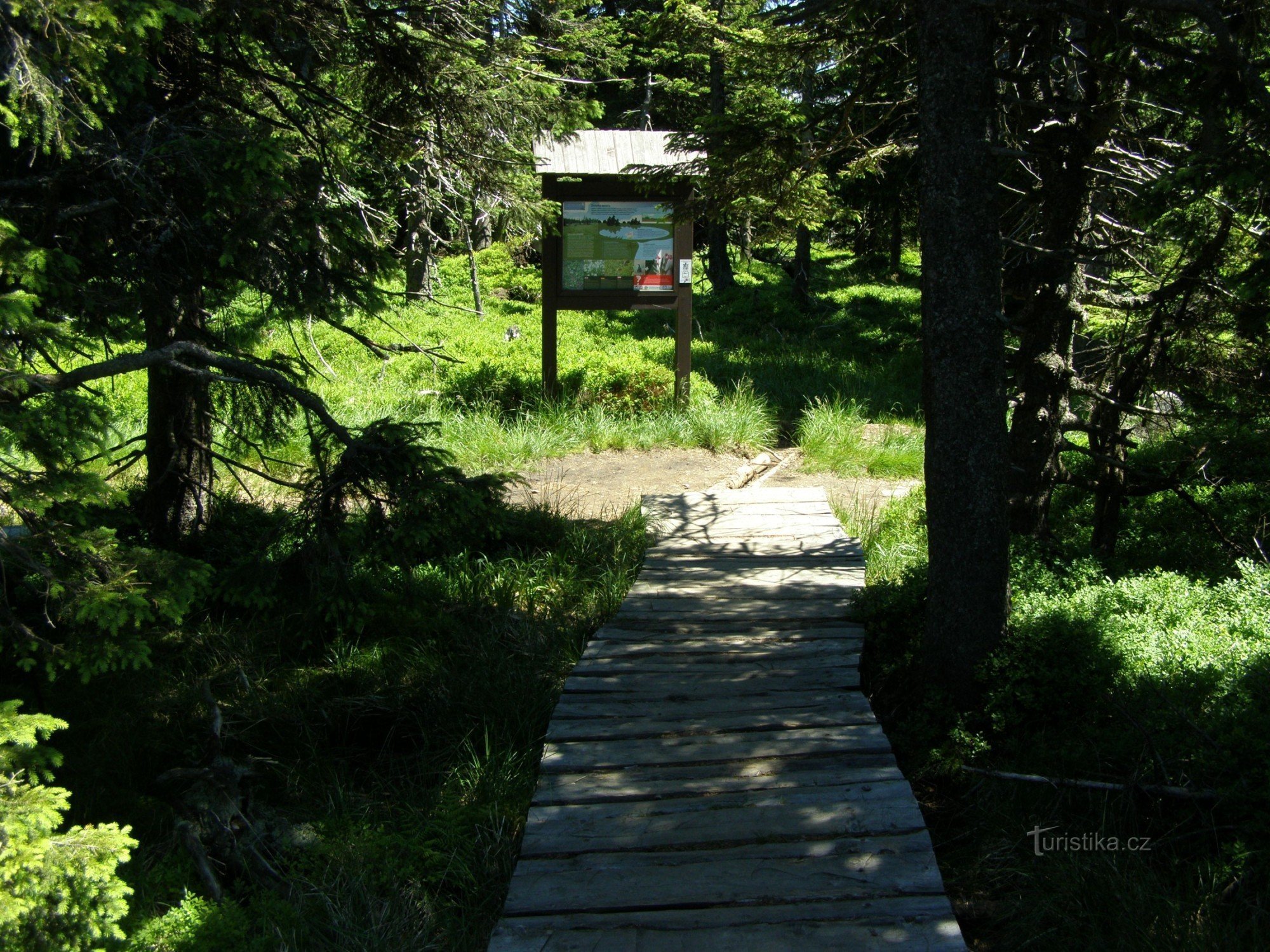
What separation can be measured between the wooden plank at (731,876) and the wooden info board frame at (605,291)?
9.08 meters

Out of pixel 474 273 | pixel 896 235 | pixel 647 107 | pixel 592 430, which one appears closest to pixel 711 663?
pixel 592 430

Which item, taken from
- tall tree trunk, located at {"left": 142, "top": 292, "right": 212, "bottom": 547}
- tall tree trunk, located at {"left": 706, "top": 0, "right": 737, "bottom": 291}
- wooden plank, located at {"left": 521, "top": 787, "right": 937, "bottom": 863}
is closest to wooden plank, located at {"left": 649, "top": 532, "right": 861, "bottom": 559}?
wooden plank, located at {"left": 521, "top": 787, "right": 937, "bottom": 863}

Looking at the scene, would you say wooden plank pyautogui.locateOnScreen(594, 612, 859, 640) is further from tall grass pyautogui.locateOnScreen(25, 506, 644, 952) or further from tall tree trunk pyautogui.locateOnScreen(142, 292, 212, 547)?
tall tree trunk pyautogui.locateOnScreen(142, 292, 212, 547)

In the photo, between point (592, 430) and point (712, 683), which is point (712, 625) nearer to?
point (712, 683)

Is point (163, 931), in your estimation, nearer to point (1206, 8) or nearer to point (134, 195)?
point (134, 195)

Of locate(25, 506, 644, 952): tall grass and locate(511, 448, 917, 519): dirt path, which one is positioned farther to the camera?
locate(511, 448, 917, 519): dirt path

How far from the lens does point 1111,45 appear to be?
5.38 m

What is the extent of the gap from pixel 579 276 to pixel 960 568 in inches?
347

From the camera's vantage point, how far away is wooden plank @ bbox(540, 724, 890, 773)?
175 inches

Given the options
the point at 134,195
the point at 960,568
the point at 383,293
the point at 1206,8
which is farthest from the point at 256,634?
the point at 1206,8

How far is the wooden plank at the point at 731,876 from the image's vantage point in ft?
11.5

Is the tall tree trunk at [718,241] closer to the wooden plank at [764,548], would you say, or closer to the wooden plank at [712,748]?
the wooden plank at [764,548]

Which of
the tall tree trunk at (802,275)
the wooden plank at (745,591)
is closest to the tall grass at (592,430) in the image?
the wooden plank at (745,591)

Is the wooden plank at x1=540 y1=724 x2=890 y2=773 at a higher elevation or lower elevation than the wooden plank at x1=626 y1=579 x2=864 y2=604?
lower
